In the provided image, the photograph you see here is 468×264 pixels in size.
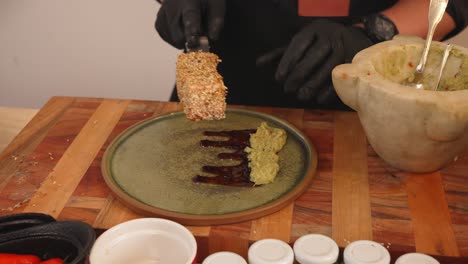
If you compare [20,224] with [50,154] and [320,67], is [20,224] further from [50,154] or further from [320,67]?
[320,67]

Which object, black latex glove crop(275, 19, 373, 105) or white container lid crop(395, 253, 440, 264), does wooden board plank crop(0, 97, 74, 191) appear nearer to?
black latex glove crop(275, 19, 373, 105)

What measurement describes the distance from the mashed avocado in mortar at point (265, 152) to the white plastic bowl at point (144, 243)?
0.65 feet

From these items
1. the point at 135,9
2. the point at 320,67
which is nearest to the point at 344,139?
the point at 320,67

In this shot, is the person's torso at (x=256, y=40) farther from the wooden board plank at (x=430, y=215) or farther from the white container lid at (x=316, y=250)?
the white container lid at (x=316, y=250)

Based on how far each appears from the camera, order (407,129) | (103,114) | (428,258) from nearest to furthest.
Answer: (428,258) → (407,129) → (103,114)

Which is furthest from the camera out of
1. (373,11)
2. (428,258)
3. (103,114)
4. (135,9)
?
(135,9)

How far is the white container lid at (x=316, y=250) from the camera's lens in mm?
711

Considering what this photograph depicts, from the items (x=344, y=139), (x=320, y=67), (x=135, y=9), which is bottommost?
(x=135, y=9)

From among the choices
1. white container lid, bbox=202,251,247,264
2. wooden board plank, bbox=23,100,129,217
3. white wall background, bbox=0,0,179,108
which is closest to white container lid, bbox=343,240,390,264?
white container lid, bbox=202,251,247,264

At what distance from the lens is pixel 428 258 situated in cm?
73

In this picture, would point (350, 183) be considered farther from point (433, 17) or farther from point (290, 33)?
point (290, 33)

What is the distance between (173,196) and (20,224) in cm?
22

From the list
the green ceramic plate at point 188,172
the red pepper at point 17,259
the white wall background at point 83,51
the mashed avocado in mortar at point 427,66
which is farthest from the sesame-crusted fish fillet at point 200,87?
the white wall background at point 83,51

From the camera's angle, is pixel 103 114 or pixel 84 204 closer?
pixel 84 204
